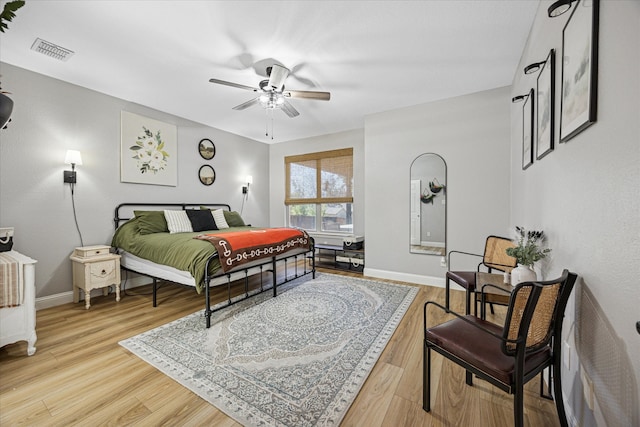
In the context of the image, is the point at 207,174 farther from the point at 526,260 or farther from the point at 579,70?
the point at 579,70

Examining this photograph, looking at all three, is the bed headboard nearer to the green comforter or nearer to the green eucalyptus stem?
→ the green comforter

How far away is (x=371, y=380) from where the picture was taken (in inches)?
70.6

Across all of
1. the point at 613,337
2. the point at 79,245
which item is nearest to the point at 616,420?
the point at 613,337

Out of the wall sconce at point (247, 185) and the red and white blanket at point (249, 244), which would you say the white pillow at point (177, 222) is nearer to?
the red and white blanket at point (249, 244)

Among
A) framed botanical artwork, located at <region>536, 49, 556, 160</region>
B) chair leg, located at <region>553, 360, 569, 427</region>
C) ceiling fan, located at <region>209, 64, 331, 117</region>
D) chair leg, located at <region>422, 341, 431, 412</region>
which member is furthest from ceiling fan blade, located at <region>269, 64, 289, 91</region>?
chair leg, located at <region>553, 360, 569, 427</region>

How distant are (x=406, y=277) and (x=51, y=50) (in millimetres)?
4978

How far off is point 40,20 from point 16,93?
1.26 metres

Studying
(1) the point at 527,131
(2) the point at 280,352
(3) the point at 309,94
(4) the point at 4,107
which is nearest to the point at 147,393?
(2) the point at 280,352

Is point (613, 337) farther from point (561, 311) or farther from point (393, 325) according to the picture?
point (393, 325)

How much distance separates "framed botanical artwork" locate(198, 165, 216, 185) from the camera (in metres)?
4.84

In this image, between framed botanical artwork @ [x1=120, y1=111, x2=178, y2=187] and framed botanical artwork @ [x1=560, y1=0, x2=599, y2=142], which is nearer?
framed botanical artwork @ [x1=560, y1=0, x2=599, y2=142]

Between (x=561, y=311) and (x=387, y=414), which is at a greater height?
(x=561, y=311)

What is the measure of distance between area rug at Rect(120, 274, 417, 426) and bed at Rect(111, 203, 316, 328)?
30 cm

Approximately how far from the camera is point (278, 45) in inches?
97.7
